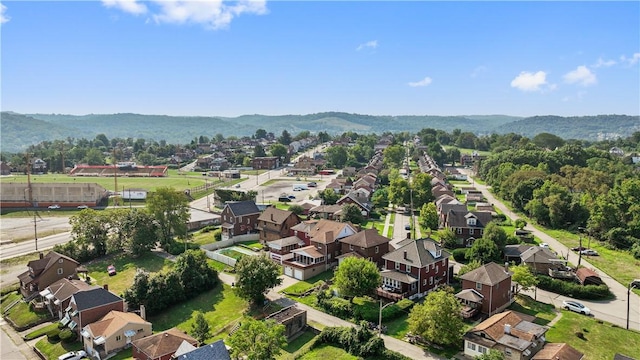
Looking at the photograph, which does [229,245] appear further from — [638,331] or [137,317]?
[638,331]

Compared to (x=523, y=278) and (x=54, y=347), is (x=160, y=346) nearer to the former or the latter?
(x=54, y=347)

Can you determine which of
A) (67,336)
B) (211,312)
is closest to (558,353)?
(211,312)

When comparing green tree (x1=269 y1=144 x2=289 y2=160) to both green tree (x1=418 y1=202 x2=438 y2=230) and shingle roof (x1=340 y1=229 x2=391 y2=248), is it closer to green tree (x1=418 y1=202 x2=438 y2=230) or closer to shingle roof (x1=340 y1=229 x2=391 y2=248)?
green tree (x1=418 y1=202 x2=438 y2=230)

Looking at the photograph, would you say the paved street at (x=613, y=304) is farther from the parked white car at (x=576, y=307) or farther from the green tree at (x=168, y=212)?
the green tree at (x=168, y=212)

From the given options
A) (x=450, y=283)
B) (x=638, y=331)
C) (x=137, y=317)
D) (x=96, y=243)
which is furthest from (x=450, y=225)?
(x=96, y=243)

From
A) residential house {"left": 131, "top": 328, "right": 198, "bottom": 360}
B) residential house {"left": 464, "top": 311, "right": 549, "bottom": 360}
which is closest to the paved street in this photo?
residential house {"left": 464, "top": 311, "right": 549, "bottom": 360}

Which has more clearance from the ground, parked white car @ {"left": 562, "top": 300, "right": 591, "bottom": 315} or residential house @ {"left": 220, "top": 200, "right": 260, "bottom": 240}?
residential house @ {"left": 220, "top": 200, "right": 260, "bottom": 240}

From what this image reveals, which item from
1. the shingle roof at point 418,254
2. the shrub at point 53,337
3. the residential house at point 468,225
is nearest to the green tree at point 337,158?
the residential house at point 468,225
